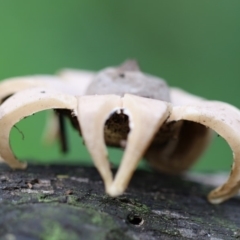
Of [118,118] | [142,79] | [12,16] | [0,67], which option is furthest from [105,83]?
[12,16]

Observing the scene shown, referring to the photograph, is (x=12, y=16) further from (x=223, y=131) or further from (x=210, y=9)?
(x=223, y=131)

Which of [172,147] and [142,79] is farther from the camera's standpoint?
[172,147]

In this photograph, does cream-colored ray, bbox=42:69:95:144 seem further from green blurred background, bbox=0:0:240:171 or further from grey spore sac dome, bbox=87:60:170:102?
green blurred background, bbox=0:0:240:171

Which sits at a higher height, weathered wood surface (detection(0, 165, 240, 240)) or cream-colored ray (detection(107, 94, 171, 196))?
cream-colored ray (detection(107, 94, 171, 196))

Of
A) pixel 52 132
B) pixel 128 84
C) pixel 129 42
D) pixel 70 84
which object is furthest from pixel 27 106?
pixel 129 42

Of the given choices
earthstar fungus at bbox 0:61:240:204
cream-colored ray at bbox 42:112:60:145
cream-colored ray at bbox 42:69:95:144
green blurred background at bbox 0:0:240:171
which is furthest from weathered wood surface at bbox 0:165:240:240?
green blurred background at bbox 0:0:240:171

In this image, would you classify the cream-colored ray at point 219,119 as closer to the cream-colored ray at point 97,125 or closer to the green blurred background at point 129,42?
the cream-colored ray at point 97,125

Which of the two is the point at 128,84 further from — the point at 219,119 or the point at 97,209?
the point at 97,209
